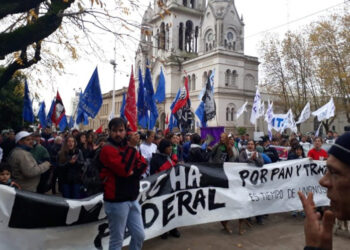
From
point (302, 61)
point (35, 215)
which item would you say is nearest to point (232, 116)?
point (302, 61)

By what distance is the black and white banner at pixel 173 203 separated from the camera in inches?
153

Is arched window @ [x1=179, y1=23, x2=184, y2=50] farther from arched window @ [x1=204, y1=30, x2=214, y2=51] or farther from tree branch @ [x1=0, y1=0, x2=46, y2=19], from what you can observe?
tree branch @ [x1=0, y1=0, x2=46, y2=19]

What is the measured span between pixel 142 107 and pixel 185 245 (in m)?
5.91

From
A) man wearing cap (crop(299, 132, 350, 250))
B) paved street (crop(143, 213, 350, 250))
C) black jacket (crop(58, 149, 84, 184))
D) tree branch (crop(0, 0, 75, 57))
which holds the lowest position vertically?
paved street (crop(143, 213, 350, 250))

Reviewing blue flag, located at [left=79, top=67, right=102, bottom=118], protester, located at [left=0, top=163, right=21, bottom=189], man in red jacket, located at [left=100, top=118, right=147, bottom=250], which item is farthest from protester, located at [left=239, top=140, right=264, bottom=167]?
blue flag, located at [left=79, top=67, right=102, bottom=118]

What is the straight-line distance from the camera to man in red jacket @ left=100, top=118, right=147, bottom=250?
3.54 meters

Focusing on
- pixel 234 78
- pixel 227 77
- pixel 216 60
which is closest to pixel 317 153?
pixel 216 60

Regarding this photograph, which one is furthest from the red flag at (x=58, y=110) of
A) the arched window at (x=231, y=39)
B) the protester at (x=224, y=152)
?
the arched window at (x=231, y=39)

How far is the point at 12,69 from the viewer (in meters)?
8.31

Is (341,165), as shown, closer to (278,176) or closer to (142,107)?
(278,176)

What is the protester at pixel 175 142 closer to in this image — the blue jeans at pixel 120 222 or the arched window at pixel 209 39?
the blue jeans at pixel 120 222

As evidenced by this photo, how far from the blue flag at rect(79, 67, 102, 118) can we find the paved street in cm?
519

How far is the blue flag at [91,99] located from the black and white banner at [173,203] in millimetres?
5103

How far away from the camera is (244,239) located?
5738 mm
